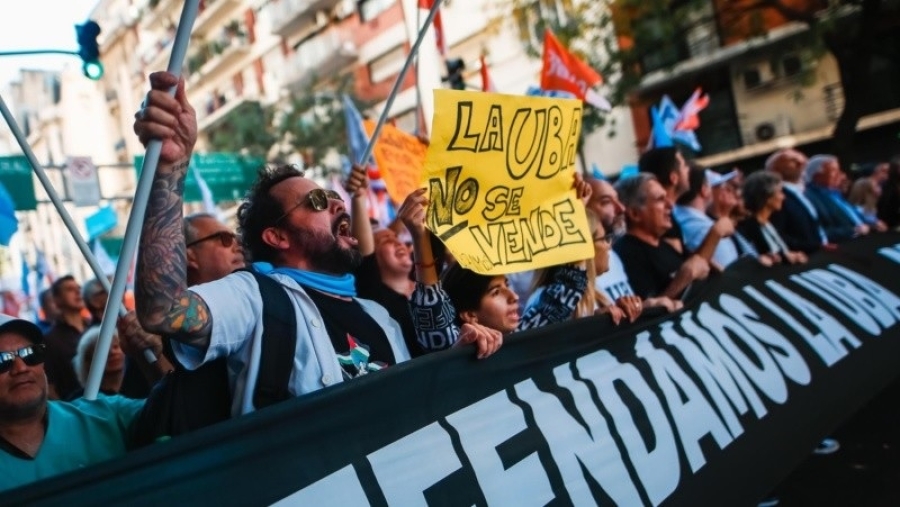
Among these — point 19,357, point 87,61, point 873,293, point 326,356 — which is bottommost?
point 873,293

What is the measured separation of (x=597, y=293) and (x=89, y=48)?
325 cm

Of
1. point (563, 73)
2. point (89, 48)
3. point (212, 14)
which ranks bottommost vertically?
point (563, 73)

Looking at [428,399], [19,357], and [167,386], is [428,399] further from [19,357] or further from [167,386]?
→ [19,357]

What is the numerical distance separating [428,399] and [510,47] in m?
22.7

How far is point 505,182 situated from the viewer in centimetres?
274

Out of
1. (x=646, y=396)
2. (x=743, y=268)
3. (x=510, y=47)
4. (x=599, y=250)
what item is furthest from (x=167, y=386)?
(x=510, y=47)

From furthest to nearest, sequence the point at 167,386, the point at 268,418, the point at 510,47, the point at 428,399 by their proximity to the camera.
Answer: the point at 510,47 → the point at 428,399 → the point at 167,386 → the point at 268,418

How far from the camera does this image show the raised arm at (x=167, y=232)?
1670mm

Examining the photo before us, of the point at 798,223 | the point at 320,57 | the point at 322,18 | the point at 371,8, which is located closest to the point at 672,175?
the point at 798,223

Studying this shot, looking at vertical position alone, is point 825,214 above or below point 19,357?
below

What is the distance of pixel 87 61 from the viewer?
14.8 feet

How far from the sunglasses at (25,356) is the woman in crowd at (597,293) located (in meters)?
1.80

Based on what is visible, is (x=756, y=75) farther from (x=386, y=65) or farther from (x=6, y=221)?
(x=6, y=221)

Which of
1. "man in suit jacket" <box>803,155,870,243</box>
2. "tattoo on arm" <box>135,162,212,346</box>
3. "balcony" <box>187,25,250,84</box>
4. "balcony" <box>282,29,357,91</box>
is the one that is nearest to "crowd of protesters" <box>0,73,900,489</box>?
"tattoo on arm" <box>135,162,212,346</box>
